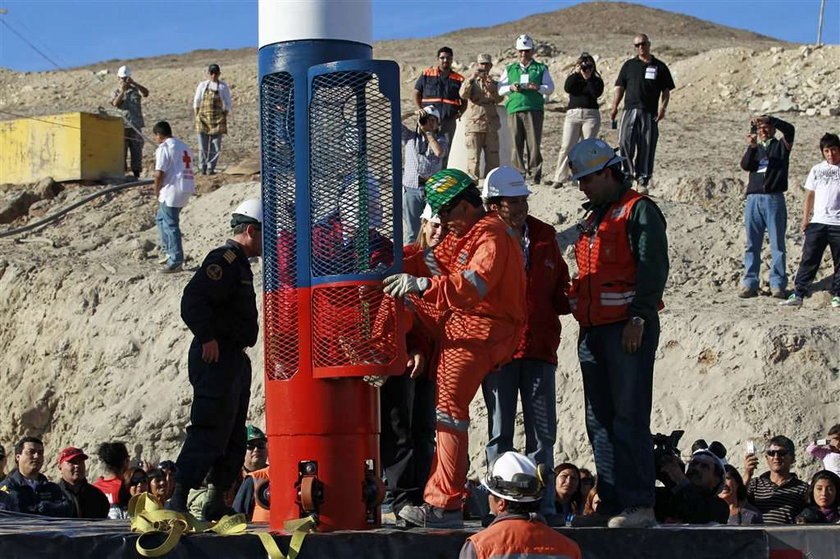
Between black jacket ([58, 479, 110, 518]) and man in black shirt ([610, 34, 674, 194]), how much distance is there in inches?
361

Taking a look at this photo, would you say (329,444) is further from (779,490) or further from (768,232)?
(768,232)

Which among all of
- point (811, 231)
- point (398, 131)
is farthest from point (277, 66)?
point (811, 231)

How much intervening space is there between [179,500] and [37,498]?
1.96 metres

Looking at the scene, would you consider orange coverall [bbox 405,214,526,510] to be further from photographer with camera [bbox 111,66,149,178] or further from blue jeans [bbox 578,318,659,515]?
photographer with camera [bbox 111,66,149,178]

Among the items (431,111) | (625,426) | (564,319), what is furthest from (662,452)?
(431,111)

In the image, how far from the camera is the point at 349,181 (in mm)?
8062

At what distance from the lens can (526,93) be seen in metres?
19.5

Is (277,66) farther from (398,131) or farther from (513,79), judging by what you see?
(513,79)

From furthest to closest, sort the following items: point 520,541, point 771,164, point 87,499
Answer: point 771,164 → point 87,499 → point 520,541

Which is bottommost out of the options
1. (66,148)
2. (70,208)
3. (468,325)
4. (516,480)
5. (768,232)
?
(516,480)

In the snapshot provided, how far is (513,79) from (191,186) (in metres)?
4.26

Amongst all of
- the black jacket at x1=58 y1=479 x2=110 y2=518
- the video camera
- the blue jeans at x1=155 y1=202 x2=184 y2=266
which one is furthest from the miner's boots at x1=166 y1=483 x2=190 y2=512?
the blue jeans at x1=155 y1=202 x2=184 y2=266

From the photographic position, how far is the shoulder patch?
364 inches

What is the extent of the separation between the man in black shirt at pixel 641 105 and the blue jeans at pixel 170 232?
5673 mm
